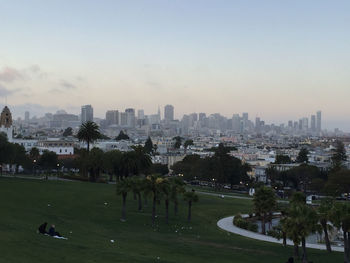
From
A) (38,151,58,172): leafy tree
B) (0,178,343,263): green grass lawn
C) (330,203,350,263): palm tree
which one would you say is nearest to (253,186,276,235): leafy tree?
(0,178,343,263): green grass lawn

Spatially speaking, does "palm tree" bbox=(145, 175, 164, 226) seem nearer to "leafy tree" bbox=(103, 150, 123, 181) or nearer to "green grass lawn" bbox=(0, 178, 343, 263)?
"green grass lawn" bbox=(0, 178, 343, 263)

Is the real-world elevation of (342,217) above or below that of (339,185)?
above

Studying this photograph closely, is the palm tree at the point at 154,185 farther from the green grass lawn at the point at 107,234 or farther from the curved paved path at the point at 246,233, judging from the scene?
the curved paved path at the point at 246,233

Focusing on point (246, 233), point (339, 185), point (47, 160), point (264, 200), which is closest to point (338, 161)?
point (339, 185)

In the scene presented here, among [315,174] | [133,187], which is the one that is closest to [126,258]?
[133,187]

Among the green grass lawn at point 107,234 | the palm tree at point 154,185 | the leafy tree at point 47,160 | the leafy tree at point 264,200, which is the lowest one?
the green grass lawn at point 107,234

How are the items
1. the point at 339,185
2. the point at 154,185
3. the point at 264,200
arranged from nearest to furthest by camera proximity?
the point at 264,200, the point at 154,185, the point at 339,185

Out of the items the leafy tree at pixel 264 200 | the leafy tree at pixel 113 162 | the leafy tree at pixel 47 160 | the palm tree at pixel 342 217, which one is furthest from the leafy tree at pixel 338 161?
the palm tree at pixel 342 217

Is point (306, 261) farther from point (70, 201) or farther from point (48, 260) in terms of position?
point (70, 201)

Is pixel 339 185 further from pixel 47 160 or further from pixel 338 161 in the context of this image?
pixel 47 160
